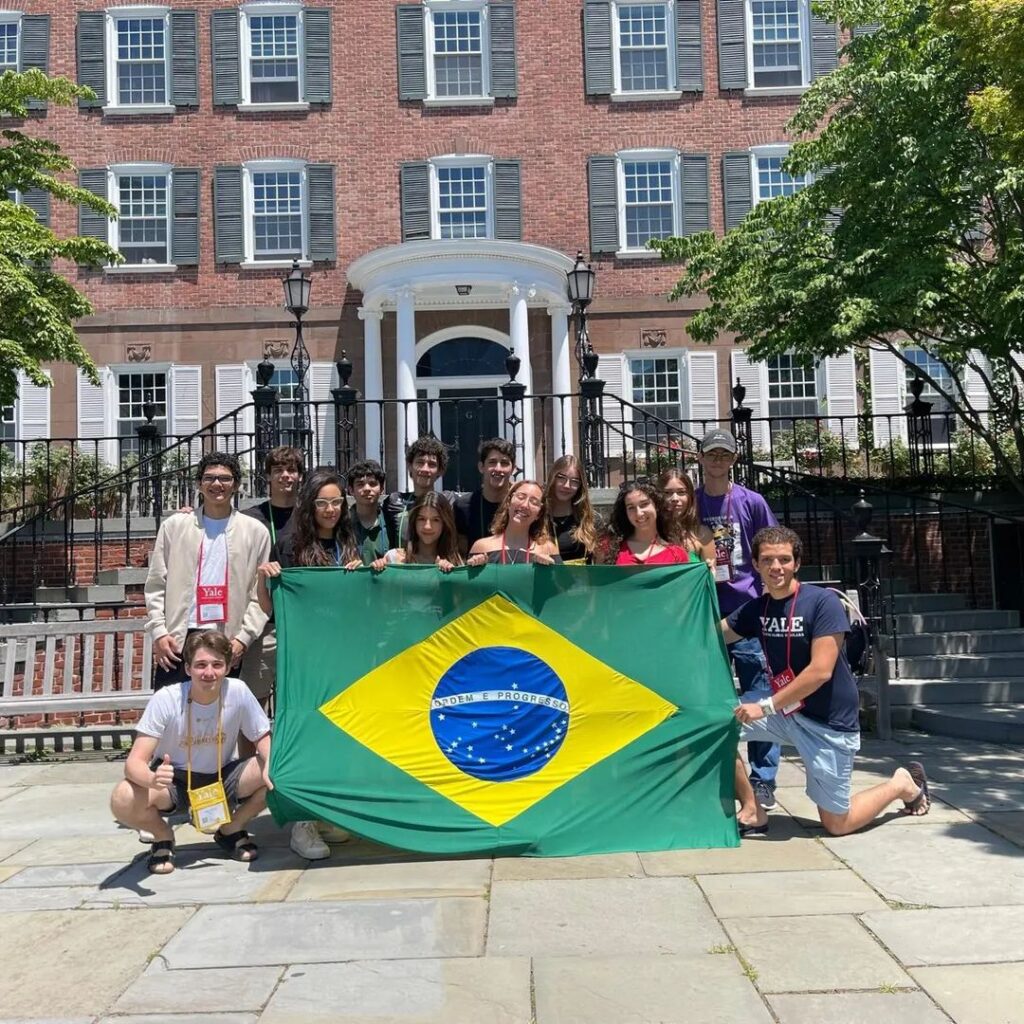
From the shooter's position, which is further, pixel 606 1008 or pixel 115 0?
pixel 115 0

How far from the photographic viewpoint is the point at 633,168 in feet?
64.1

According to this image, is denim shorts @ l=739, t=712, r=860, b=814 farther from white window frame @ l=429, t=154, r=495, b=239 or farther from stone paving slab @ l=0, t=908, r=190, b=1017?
white window frame @ l=429, t=154, r=495, b=239

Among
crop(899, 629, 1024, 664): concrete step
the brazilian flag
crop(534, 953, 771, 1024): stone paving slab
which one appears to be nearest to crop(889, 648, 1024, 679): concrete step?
crop(899, 629, 1024, 664): concrete step

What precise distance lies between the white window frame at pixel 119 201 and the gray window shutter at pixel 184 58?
129 centimetres

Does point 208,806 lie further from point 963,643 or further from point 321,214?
point 321,214

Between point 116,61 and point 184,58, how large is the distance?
127 cm

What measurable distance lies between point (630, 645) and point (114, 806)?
2.52m

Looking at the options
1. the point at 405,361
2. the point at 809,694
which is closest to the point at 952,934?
the point at 809,694

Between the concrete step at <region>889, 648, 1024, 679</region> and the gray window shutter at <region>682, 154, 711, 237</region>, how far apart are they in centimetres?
1214

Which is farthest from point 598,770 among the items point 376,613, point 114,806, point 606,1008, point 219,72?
point 219,72

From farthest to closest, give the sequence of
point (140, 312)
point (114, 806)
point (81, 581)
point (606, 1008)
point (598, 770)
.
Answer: point (140, 312), point (81, 581), point (598, 770), point (114, 806), point (606, 1008)

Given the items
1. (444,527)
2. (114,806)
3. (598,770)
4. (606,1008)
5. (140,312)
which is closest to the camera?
(606,1008)

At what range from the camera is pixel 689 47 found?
19.4 metres

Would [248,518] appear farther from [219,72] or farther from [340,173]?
[219,72]
